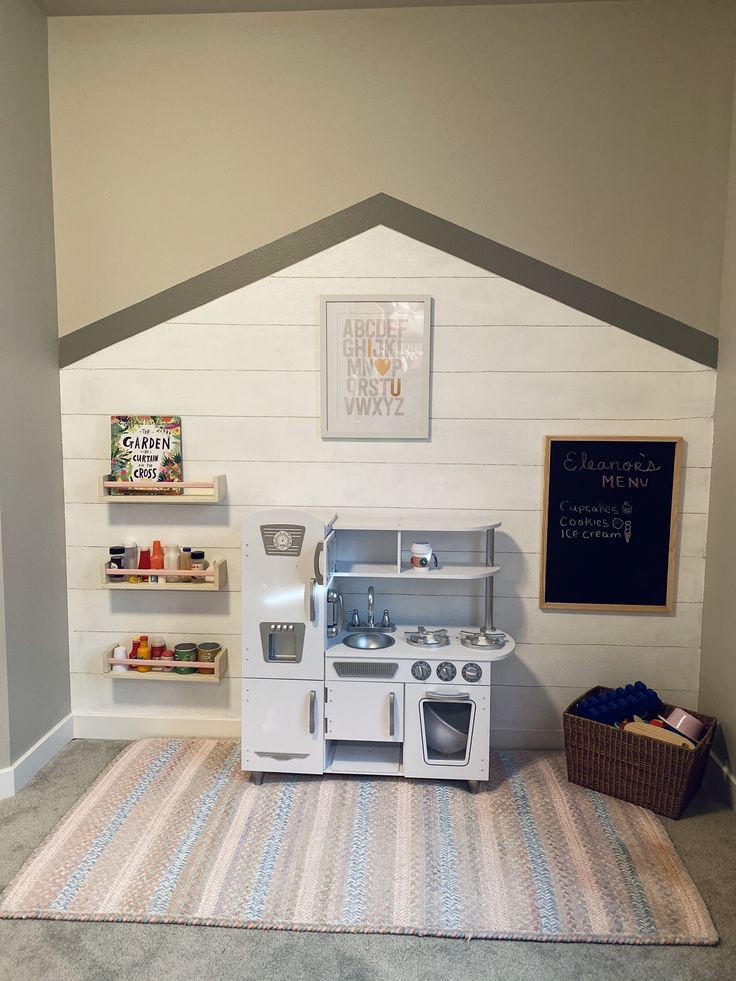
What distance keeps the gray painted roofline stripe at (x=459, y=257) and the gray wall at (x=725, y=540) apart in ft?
0.46

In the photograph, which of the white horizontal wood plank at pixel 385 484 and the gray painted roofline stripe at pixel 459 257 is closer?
the gray painted roofline stripe at pixel 459 257

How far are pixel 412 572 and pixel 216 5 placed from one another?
220cm

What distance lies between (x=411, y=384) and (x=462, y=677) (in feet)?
3.66

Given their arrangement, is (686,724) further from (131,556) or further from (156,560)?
(131,556)

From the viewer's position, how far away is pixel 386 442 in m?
2.89

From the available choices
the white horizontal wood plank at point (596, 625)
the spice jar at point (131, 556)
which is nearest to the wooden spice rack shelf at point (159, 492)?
the spice jar at point (131, 556)

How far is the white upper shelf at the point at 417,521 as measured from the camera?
265 cm

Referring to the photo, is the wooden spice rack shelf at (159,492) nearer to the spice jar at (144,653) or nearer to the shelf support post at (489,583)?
the spice jar at (144,653)

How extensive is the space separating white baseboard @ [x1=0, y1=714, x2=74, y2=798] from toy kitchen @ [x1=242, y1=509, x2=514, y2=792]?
0.81 m

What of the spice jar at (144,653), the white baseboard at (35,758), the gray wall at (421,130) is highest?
the gray wall at (421,130)

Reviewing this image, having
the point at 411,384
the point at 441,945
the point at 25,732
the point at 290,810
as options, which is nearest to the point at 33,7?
the point at 411,384

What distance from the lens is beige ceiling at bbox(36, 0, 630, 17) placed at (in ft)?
8.75

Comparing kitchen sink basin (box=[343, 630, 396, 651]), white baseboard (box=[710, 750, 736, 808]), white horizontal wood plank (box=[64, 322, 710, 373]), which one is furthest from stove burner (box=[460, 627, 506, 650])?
white horizontal wood plank (box=[64, 322, 710, 373])

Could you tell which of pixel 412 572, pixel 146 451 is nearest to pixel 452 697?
pixel 412 572
